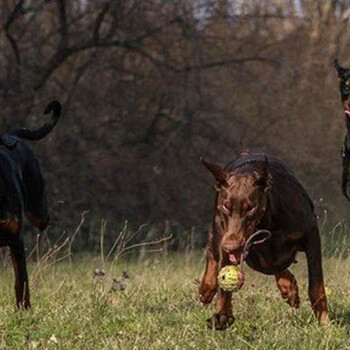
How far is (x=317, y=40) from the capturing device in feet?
59.2

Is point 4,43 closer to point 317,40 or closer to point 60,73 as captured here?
point 60,73

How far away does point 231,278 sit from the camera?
Result: 4.73m

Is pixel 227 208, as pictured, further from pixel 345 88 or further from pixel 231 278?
pixel 345 88

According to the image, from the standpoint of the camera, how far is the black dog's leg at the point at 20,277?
243 inches

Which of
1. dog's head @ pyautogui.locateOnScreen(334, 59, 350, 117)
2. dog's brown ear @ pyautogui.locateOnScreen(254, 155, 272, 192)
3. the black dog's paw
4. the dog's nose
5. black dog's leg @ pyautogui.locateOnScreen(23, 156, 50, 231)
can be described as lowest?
the black dog's paw

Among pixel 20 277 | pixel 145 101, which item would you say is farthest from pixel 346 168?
pixel 145 101

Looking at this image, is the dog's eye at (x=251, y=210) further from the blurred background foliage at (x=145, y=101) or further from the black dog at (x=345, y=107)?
the blurred background foliage at (x=145, y=101)

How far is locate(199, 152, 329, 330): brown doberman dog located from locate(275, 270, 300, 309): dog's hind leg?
0.57 m

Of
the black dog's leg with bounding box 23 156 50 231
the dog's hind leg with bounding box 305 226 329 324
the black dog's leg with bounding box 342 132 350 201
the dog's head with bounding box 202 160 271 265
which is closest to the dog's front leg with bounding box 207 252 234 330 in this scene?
the dog's head with bounding box 202 160 271 265

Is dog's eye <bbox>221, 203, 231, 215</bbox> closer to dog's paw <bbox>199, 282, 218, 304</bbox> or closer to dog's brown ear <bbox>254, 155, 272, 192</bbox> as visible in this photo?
dog's brown ear <bbox>254, 155, 272, 192</bbox>

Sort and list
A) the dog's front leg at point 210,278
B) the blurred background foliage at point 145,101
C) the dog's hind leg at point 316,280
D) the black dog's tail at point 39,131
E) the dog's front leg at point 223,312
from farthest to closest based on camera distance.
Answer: the blurred background foliage at point 145,101 → the black dog's tail at point 39,131 → the dog's front leg at point 210,278 → the dog's hind leg at point 316,280 → the dog's front leg at point 223,312

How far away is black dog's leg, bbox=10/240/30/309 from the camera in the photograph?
618 cm

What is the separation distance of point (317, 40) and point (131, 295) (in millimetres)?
12195

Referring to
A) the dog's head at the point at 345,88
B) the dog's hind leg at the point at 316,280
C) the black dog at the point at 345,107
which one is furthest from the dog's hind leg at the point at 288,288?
the dog's head at the point at 345,88
